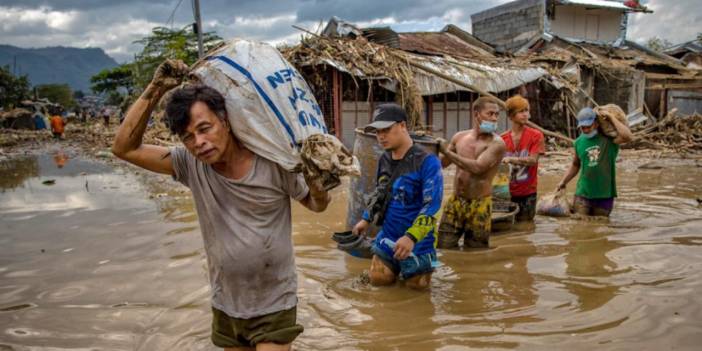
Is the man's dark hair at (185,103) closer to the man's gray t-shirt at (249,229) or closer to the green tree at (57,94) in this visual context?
the man's gray t-shirt at (249,229)

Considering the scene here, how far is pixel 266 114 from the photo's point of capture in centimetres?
196

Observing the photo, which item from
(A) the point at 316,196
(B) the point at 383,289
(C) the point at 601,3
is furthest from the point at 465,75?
(C) the point at 601,3

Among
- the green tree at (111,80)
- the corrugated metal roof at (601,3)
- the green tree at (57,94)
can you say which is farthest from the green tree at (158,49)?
the green tree at (57,94)

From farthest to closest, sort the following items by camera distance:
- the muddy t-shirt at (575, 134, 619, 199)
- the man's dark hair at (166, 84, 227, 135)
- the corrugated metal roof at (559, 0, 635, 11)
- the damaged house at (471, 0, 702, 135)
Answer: the corrugated metal roof at (559, 0, 635, 11)
the damaged house at (471, 0, 702, 135)
the muddy t-shirt at (575, 134, 619, 199)
the man's dark hair at (166, 84, 227, 135)

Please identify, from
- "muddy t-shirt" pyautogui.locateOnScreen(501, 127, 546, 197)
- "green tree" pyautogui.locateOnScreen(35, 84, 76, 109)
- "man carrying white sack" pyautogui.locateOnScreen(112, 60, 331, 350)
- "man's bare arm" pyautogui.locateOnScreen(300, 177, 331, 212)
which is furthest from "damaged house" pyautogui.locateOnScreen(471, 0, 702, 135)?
"green tree" pyautogui.locateOnScreen(35, 84, 76, 109)

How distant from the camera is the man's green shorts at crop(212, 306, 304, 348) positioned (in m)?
2.05

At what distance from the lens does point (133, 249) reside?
5262 millimetres

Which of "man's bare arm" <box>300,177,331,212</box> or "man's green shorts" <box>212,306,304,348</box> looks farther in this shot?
"man's green shorts" <box>212,306,304,348</box>

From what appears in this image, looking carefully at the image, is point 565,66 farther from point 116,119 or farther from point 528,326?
point 116,119

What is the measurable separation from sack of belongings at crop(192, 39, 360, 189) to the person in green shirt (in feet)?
13.9

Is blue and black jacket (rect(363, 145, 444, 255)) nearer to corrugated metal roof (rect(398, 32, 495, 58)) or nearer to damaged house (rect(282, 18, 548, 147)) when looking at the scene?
damaged house (rect(282, 18, 548, 147))

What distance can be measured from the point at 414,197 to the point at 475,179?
1.26 meters

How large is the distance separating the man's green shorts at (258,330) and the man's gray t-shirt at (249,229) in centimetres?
3

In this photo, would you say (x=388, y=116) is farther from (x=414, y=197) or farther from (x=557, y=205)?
(x=557, y=205)
